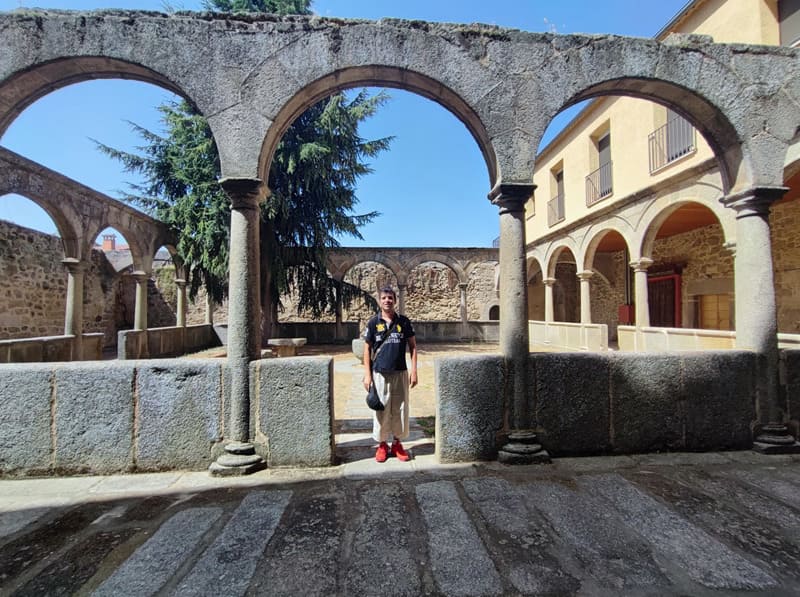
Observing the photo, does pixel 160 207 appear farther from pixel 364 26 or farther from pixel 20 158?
pixel 364 26

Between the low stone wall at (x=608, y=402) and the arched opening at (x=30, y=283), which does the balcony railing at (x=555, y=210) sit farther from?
the arched opening at (x=30, y=283)

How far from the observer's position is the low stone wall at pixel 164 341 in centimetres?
837

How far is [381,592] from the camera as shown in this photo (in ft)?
5.42

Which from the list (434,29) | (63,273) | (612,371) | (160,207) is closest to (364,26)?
(434,29)

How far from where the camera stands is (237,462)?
2.87 m

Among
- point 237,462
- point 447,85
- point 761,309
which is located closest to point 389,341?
point 237,462

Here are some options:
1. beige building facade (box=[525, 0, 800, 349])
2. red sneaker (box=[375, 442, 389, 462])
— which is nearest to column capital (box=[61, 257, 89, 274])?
red sneaker (box=[375, 442, 389, 462])

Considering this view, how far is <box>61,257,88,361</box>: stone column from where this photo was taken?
7.41 m

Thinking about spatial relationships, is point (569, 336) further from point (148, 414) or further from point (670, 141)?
point (148, 414)

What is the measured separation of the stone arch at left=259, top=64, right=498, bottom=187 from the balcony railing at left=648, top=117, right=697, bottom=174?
7.17m

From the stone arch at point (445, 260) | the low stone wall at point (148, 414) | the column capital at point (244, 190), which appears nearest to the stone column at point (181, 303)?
the stone arch at point (445, 260)

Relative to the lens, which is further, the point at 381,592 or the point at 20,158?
the point at 20,158

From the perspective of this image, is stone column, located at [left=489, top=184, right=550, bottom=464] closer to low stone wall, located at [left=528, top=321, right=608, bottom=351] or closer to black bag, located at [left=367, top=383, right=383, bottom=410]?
black bag, located at [left=367, top=383, right=383, bottom=410]

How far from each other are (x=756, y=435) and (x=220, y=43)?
5.89 m
